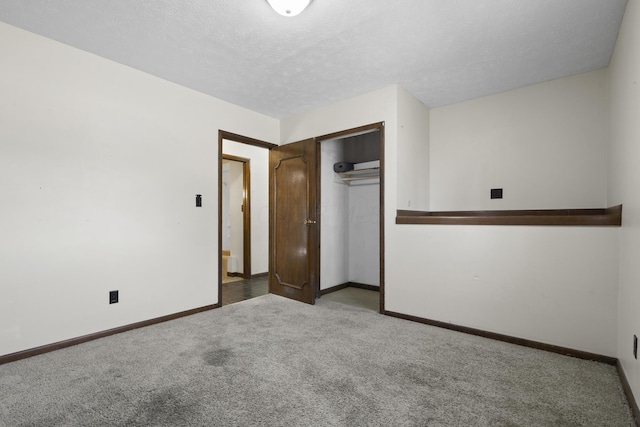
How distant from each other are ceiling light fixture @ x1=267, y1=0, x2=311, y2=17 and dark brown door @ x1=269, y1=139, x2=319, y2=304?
1802 mm

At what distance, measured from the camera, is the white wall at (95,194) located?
7.14ft

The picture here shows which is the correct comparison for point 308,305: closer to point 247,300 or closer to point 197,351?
point 247,300

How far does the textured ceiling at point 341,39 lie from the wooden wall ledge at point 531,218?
132cm

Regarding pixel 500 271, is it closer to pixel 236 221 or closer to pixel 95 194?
pixel 95 194

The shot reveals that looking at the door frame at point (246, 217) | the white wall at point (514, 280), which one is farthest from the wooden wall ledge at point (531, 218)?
the door frame at point (246, 217)

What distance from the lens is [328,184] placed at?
13.6 ft

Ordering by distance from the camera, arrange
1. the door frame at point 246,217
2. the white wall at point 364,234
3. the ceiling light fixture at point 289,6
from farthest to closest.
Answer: the door frame at point 246,217 < the white wall at point 364,234 < the ceiling light fixture at point 289,6

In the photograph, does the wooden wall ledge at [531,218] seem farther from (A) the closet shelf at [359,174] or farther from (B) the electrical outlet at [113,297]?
(B) the electrical outlet at [113,297]

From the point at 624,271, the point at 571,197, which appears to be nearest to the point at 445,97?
the point at 571,197

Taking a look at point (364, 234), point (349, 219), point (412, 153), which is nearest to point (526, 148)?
point (412, 153)

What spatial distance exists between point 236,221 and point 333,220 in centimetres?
204

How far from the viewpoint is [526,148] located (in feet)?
10.3

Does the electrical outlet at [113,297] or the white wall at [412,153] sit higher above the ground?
the white wall at [412,153]

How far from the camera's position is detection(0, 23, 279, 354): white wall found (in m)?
2.18
